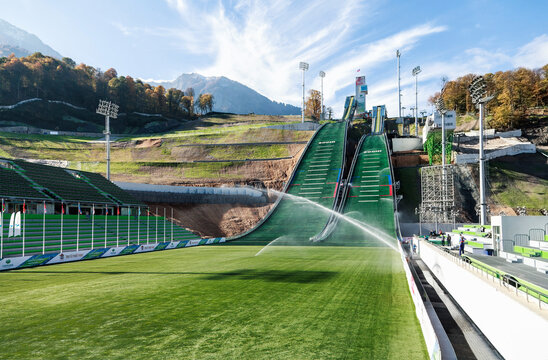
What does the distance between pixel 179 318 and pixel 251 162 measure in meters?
52.5

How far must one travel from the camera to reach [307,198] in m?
46.3

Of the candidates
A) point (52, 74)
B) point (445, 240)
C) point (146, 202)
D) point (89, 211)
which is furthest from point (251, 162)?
point (52, 74)

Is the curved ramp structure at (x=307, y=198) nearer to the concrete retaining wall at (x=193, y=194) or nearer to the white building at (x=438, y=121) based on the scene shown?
the concrete retaining wall at (x=193, y=194)

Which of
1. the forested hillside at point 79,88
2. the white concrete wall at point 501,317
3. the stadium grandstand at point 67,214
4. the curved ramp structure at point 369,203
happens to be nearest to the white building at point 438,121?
the curved ramp structure at point 369,203

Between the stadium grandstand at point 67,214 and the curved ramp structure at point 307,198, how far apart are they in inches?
368

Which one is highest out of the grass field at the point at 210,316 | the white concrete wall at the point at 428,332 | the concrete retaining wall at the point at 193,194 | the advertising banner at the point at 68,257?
the concrete retaining wall at the point at 193,194

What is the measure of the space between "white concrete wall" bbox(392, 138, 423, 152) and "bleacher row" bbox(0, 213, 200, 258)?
146 feet

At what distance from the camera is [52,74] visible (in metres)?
107

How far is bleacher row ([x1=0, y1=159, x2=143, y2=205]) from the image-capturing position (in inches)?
1154

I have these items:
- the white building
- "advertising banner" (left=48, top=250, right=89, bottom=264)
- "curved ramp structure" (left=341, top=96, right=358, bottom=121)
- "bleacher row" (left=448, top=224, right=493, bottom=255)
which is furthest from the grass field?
"curved ramp structure" (left=341, top=96, right=358, bottom=121)

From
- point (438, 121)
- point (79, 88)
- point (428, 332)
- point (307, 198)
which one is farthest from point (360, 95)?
point (428, 332)

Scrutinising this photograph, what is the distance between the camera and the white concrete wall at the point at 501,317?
5.28 metres

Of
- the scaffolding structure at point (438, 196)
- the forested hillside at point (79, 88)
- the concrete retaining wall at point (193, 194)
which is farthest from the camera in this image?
the forested hillside at point (79, 88)

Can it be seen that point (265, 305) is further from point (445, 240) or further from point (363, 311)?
point (445, 240)
